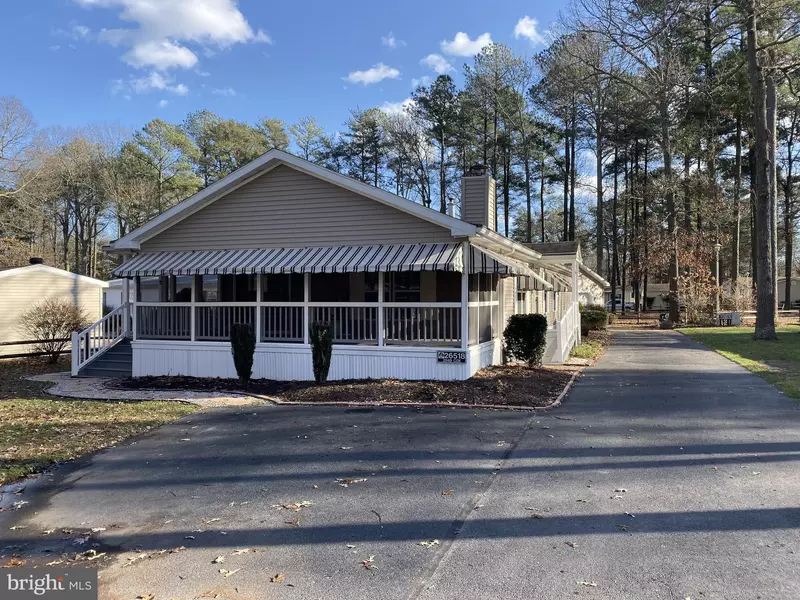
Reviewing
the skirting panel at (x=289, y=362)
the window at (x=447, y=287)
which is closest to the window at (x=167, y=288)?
the skirting panel at (x=289, y=362)

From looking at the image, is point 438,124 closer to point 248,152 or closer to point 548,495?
point 248,152

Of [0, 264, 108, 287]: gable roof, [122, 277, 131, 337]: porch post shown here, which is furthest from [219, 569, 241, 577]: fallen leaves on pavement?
[0, 264, 108, 287]: gable roof

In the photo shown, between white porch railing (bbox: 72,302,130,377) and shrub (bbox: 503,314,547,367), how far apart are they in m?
9.54

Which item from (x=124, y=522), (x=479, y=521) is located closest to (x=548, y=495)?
(x=479, y=521)

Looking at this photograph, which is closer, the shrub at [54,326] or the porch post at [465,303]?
the porch post at [465,303]

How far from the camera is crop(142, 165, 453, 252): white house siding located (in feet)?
36.0

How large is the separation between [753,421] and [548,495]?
4.31 meters

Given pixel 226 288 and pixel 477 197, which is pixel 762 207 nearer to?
pixel 477 197

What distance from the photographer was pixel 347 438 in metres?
6.69

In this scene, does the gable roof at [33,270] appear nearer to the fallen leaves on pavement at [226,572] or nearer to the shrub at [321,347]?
the shrub at [321,347]

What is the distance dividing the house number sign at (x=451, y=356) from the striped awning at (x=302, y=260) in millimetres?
1613

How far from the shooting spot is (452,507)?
436cm

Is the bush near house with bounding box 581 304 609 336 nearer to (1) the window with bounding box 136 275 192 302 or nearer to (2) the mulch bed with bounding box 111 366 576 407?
(2) the mulch bed with bounding box 111 366 576 407

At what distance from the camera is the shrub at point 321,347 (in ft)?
33.2
